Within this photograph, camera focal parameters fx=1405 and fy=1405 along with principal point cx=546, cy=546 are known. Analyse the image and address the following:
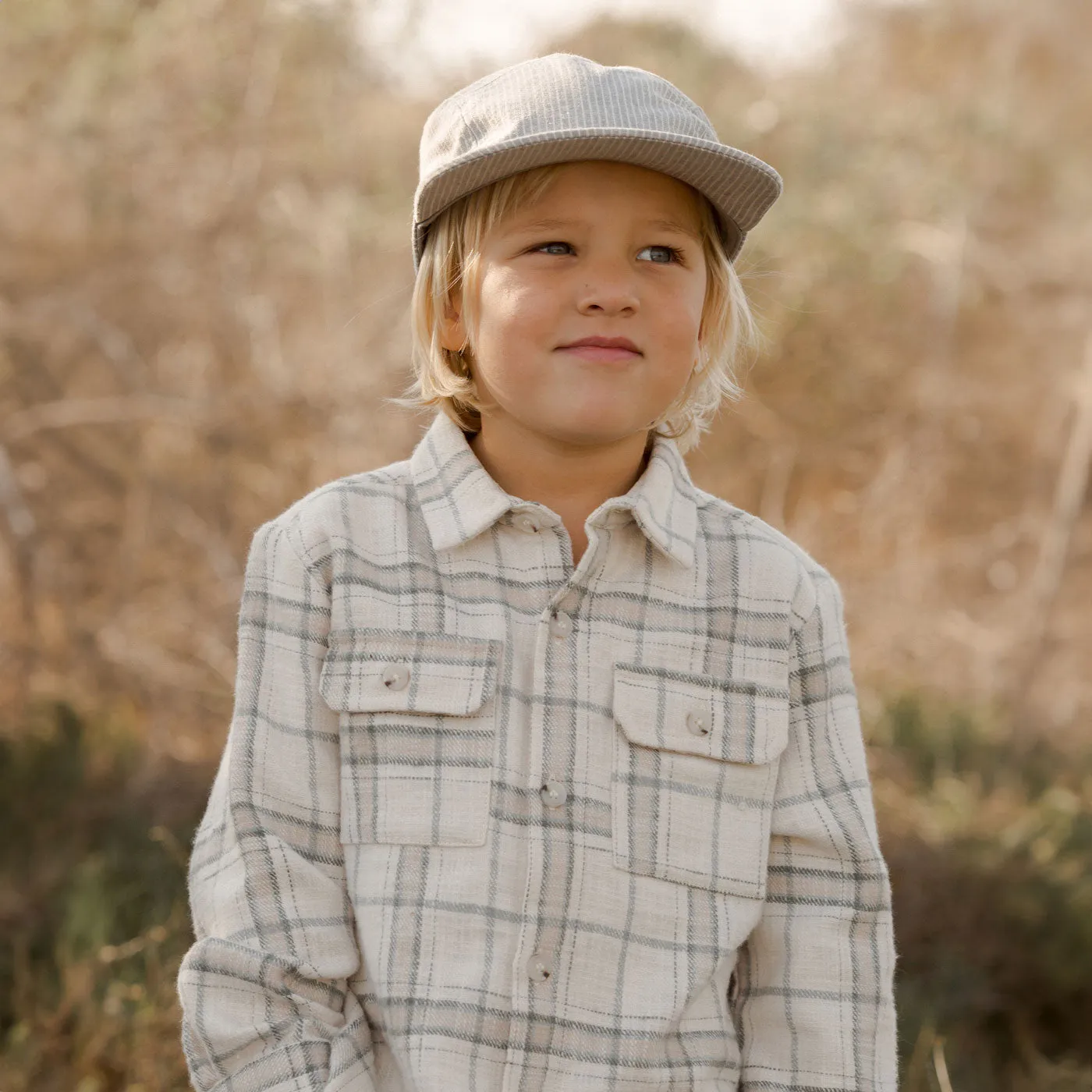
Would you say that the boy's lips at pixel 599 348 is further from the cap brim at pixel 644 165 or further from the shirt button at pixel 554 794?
the shirt button at pixel 554 794

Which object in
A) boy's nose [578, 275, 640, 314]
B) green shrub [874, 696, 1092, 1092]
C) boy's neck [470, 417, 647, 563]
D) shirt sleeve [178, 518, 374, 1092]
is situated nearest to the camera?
shirt sleeve [178, 518, 374, 1092]

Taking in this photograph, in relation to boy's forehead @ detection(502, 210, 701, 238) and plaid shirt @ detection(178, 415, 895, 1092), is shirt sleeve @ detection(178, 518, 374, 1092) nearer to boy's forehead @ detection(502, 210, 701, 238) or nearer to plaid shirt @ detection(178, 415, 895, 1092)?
plaid shirt @ detection(178, 415, 895, 1092)

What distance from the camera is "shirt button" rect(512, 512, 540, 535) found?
1652 mm

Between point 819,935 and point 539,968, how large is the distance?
→ 0.34 m

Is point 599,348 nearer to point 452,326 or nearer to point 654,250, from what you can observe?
point 654,250

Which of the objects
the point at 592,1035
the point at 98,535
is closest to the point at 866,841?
the point at 592,1035

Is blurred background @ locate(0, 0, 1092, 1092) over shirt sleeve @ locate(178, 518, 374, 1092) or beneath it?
over

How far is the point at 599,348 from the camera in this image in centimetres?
159

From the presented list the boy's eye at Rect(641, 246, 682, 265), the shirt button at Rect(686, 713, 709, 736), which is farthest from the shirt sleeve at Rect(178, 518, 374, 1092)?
the boy's eye at Rect(641, 246, 682, 265)

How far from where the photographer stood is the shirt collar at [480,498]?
1622mm

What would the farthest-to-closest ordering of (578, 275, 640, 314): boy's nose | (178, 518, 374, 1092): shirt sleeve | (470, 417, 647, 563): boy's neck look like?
1. (470, 417, 647, 563): boy's neck
2. (578, 275, 640, 314): boy's nose
3. (178, 518, 374, 1092): shirt sleeve

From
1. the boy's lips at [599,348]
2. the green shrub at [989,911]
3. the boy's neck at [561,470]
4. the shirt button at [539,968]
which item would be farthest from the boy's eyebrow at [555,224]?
the green shrub at [989,911]

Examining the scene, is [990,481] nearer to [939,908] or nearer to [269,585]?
[939,908]

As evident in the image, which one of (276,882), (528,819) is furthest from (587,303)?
(276,882)
